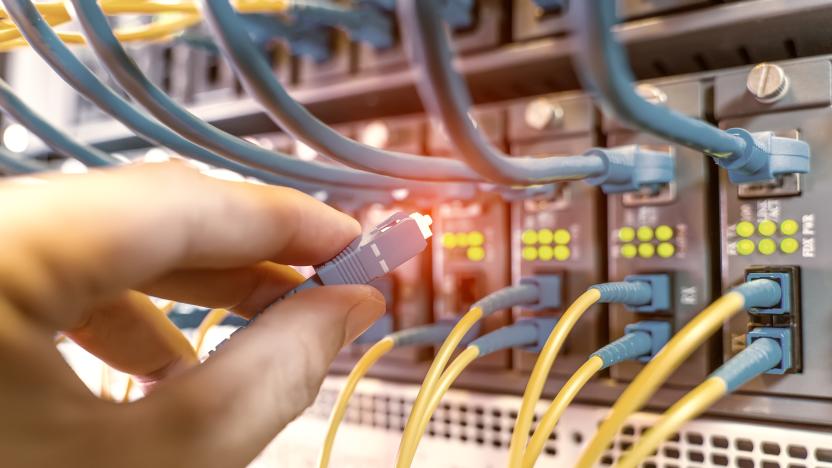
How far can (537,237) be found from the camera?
62 centimetres

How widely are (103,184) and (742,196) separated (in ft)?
1.46

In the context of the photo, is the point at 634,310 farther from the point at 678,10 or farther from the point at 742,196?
the point at 678,10

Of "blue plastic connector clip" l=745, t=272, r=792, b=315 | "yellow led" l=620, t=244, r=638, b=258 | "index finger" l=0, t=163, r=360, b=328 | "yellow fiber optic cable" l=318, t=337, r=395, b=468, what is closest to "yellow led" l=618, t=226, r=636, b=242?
"yellow led" l=620, t=244, r=638, b=258

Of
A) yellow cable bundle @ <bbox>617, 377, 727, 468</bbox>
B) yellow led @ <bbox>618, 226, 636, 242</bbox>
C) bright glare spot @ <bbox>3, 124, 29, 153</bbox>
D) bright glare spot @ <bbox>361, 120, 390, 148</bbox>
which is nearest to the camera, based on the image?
yellow cable bundle @ <bbox>617, 377, 727, 468</bbox>

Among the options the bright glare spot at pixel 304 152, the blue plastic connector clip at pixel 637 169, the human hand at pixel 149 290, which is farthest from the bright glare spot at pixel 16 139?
the blue plastic connector clip at pixel 637 169

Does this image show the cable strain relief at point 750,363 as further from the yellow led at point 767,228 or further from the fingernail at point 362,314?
the fingernail at point 362,314

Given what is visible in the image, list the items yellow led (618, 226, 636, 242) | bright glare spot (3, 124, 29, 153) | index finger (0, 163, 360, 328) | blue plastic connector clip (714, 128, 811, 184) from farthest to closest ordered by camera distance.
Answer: bright glare spot (3, 124, 29, 153)
yellow led (618, 226, 636, 242)
blue plastic connector clip (714, 128, 811, 184)
index finger (0, 163, 360, 328)

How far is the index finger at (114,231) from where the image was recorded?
0.26m

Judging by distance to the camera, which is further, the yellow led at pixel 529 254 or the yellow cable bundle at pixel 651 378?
the yellow led at pixel 529 254

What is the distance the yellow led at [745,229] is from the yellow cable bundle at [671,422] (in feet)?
0.57

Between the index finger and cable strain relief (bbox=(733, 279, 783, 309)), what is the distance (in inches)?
12.1

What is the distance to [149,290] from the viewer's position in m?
0.44

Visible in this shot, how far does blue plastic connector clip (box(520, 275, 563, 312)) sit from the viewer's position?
1.94ft

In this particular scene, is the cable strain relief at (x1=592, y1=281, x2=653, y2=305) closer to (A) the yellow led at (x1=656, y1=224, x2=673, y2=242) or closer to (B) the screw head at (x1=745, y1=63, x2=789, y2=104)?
(A) the yellow led at (x1=656, y1=224, x2=673, y2=242)
